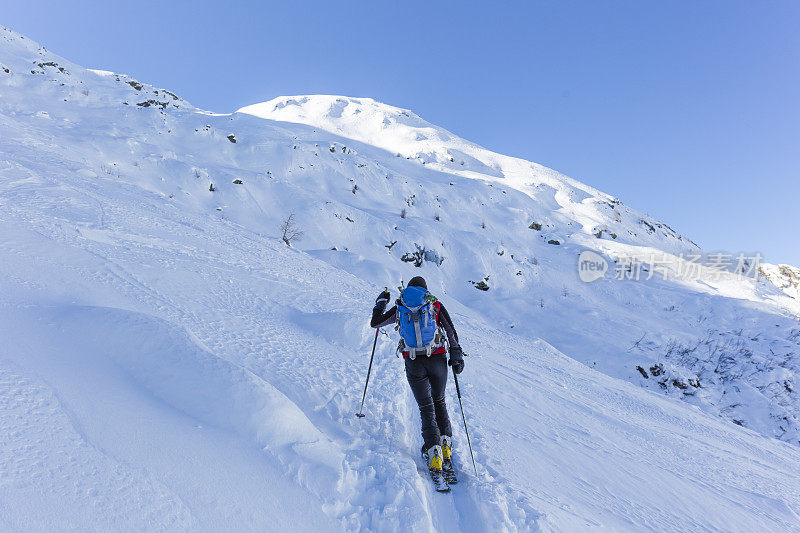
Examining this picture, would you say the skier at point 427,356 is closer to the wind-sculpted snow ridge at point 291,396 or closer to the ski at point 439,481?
the ski at point 439,481

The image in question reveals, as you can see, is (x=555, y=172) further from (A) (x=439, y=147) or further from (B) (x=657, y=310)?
(B) (x=657, y=310)

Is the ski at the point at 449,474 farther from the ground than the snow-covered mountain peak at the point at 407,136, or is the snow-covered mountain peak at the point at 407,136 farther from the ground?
the snow-covered mountain peak at the point at 407,136

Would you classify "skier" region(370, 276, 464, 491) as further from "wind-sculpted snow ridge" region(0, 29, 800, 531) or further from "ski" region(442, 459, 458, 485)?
"wind-sculpted snow ridge" region(0, 29, 800, 531)

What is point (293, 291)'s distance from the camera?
7.80 metres

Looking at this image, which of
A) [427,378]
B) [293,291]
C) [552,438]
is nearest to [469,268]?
[293,291]

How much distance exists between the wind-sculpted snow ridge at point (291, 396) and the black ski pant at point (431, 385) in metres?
0.47

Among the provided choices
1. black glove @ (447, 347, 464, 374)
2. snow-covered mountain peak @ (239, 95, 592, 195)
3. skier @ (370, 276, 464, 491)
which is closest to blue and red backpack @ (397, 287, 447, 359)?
skier @ (370, 276, 464, 491)

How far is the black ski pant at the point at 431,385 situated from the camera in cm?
347

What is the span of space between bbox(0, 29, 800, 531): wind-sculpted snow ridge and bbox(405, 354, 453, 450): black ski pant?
470mm

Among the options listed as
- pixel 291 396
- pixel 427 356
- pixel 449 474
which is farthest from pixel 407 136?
pixel 449 474

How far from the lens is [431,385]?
11.7 feet

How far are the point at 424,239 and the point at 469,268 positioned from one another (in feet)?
9.89

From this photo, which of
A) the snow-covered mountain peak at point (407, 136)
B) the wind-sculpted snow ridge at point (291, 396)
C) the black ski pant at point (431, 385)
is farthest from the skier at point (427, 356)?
the snow-covered mountain peak at point (407, 136)

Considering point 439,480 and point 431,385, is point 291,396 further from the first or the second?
point 439,480
